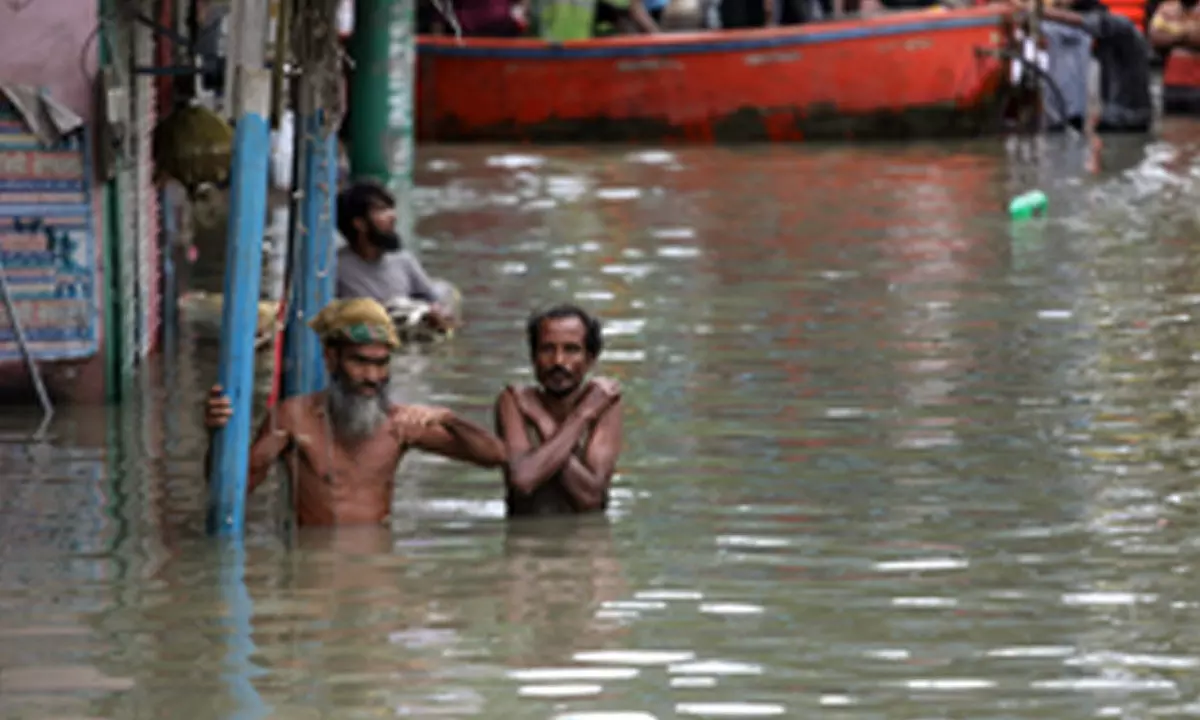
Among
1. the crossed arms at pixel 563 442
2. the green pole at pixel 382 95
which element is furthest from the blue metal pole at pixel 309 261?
the green pole at pixel 382 95

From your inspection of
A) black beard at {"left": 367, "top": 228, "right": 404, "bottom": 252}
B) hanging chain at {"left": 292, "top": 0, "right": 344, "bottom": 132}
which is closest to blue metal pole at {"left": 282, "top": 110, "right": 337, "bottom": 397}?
hanging chain at {"left": 292, "top": 0, "right": 344, "bottom": 132}

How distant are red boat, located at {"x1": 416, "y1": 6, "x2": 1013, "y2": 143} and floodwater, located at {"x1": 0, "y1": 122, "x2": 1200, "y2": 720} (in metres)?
9.31

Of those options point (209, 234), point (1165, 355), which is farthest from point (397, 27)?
point (1165, 355)

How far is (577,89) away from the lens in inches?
1055

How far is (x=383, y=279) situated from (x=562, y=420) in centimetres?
458

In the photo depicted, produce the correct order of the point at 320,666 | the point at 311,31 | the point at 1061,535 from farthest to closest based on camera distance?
the point at 311,31 < the point at 1061,535 < the point at 320,666

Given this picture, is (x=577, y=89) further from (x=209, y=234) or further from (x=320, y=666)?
(x=320, y=666)

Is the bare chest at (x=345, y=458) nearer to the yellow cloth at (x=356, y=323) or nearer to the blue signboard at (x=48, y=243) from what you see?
the yellow cloth at (x=356, y=323)

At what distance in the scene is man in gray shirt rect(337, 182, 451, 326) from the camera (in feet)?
45.5

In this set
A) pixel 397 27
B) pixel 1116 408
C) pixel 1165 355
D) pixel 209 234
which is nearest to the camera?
pixel 1116 408

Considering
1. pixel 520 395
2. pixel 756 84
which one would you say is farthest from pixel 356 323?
pixel 756 84

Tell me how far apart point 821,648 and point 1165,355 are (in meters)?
5.79

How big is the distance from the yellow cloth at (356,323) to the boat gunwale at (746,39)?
57.9ft

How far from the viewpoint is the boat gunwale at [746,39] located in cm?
2677
